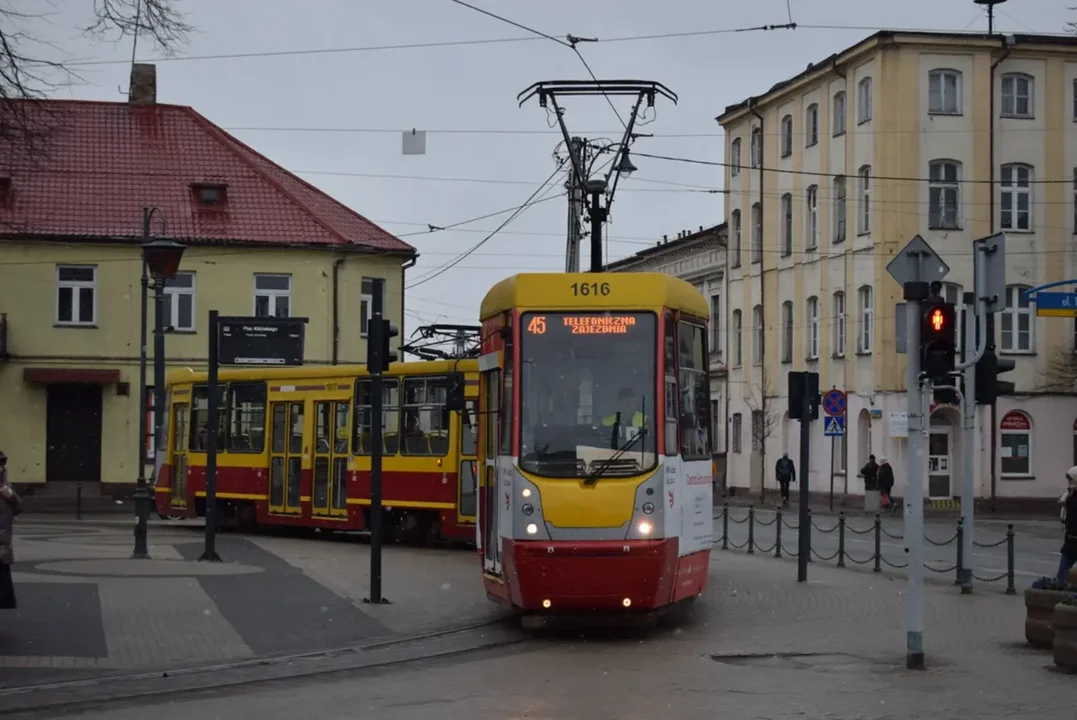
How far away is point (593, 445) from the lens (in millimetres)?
16234

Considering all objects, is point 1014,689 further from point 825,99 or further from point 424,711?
point 825,99

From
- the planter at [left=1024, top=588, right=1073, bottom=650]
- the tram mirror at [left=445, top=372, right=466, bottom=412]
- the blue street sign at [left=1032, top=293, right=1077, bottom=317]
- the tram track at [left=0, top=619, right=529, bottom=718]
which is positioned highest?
the blue street sign at [left=1032, top=293, right=1077, bottom=317]

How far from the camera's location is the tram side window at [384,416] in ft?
97.3

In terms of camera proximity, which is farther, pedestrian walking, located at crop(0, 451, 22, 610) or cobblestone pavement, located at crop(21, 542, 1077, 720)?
pedestrian walking, located at crop(0, 451, 22, 610)

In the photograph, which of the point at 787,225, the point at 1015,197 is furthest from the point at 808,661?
the point at 787,225

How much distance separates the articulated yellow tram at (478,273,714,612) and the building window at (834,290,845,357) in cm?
4166

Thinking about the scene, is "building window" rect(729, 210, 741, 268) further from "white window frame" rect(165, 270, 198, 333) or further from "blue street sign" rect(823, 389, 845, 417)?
"blue street sign" rect(823, 389, 845, 417)

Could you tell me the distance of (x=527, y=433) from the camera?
1634cm

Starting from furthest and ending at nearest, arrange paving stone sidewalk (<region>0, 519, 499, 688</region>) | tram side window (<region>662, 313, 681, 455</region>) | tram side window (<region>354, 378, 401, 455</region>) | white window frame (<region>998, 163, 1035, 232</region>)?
white window frame (<region>998, 163, 1035, 232</region>), tram side window (<region>354, 378, 401, 455</region>), tram side window (<region>662, 313, 681, 455</region>), paving stone sidewalk (<region>0, 519, 499, 688</region>)

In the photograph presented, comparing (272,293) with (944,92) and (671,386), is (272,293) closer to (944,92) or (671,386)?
(944,92)

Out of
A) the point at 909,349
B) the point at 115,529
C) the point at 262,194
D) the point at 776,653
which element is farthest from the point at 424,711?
the point at 262,194

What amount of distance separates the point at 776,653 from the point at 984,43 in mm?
43486

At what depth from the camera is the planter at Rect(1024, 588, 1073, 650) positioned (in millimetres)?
15703

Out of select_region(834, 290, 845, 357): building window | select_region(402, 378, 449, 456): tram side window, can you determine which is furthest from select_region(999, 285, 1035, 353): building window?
select_region(402, 378, 449, 456): tram side window
